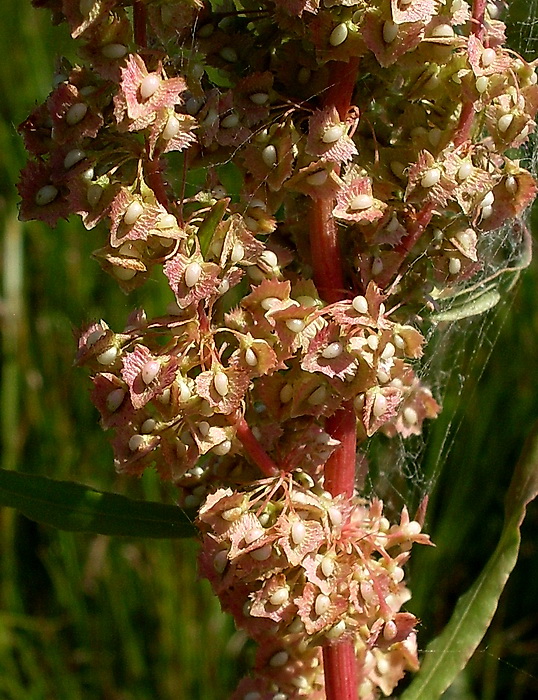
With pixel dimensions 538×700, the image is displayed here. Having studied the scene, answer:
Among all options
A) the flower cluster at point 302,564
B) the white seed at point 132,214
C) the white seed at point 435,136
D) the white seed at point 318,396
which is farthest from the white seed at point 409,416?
the white seed at point 132,214

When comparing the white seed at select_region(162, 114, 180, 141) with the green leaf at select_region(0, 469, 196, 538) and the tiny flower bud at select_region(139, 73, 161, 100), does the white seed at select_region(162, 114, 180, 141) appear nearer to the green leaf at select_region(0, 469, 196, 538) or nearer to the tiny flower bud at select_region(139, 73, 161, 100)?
the tiny flower bud at select_region(139, 73, 161, 100)

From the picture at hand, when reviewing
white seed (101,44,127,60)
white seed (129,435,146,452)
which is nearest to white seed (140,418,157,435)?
white seed (129,435,146,452)

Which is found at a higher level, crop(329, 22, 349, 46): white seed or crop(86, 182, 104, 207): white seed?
crop(329, 22, 349, 46): white seed

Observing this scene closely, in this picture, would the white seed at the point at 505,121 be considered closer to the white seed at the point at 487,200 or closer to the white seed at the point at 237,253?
the white seed at the point at 487,200

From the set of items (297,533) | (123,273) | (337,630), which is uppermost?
(123,273)

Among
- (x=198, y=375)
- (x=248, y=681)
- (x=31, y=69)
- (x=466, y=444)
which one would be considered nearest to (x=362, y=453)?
(x=248, y=681)

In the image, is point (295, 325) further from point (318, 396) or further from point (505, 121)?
point (505, 121)

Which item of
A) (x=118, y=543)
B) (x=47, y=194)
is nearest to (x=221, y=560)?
(x=47, y=194)
